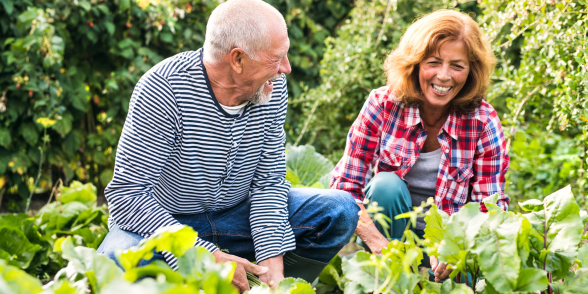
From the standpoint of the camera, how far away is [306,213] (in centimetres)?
184

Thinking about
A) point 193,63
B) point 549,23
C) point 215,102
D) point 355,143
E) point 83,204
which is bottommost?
point 83,204

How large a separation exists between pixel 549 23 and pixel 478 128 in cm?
54

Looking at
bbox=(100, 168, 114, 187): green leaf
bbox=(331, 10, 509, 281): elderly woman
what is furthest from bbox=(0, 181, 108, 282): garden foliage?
bbox=(331, 10, 509, 281): elderly woman

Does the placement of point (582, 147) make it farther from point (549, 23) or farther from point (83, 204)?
point (83, 204)

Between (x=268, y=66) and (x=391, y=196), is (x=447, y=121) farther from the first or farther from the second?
(x=268, y=66)

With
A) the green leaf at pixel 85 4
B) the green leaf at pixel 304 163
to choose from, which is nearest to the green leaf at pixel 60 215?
the green leaf at pixel 304 163

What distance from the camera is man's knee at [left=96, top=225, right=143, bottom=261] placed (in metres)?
1.53

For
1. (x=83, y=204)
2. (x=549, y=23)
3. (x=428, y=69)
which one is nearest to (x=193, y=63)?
(x=428, y=69)

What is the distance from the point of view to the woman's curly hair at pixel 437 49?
1.88 m

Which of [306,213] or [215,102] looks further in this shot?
[306,213]

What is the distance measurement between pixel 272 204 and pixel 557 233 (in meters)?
0.92

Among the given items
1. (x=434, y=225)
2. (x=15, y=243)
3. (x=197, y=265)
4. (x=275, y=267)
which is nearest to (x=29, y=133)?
(x=15, y=243)

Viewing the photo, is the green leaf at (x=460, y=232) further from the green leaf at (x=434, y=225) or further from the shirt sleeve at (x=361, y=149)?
the shirt sleeve at (x=361, y=149)

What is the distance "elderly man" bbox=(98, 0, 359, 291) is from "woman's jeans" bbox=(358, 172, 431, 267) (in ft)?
0.44
